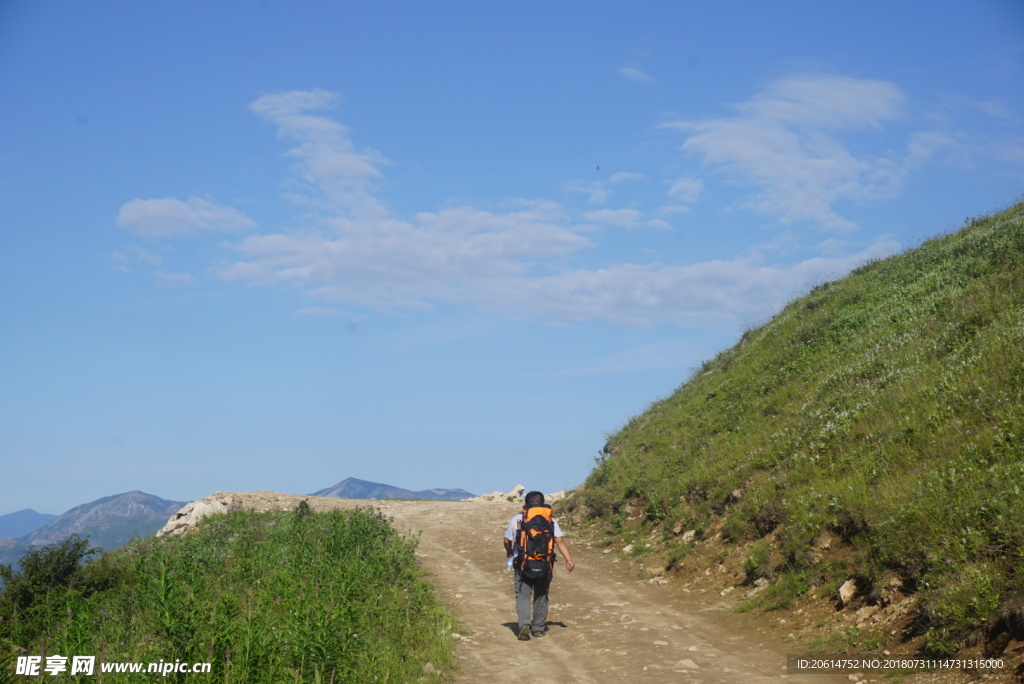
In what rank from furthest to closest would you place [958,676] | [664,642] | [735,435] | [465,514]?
Answer: [465,514] < [735,435] < [664,642] < [958,676]

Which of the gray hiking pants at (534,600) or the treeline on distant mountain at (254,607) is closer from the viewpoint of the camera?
the treeline on distant mountain at (254,607)

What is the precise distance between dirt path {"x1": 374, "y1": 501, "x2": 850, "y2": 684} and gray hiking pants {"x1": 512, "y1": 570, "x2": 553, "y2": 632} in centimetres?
30

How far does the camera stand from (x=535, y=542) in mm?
11070

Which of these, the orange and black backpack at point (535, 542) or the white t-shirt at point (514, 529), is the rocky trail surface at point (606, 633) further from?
the white t-shirt at point (514, 529)

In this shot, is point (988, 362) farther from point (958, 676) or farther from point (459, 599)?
point (459, 599)

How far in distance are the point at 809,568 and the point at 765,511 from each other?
8.05ft

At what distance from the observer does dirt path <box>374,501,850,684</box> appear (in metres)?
9.15

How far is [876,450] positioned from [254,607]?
35.5 ft

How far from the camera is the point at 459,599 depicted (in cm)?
1456

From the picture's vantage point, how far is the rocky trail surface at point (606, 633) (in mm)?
9086

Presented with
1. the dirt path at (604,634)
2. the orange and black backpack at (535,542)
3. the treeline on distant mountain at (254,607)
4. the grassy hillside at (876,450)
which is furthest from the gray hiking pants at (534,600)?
the grassy hillside at (876,450)

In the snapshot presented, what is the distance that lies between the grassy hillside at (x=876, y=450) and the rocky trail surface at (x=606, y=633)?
1281 millimetres

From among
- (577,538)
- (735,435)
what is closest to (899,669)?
(735,435)

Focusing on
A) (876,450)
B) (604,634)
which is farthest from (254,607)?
(876,450)
